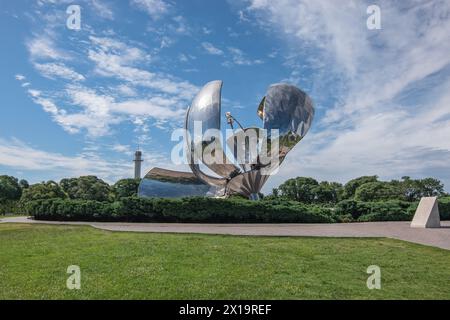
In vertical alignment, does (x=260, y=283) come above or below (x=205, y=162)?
below

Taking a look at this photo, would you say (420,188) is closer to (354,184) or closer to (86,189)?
(354,184)

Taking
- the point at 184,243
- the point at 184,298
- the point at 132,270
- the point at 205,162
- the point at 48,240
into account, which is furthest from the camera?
the point at 205,162

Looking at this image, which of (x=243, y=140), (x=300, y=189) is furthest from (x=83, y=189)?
(x=243, y=140)

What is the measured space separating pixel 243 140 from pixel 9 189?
4028cm

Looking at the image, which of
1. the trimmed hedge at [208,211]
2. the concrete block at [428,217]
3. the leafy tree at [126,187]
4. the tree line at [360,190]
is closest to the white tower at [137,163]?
the leafy tree at [126,187]

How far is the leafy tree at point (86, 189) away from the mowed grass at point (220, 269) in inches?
1744

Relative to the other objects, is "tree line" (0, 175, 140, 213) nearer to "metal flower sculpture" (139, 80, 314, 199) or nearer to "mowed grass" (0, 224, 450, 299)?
"metal flower sculpture" (139, 80, 314, 199)

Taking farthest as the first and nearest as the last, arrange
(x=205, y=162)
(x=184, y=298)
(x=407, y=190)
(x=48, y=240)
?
(x=407, y=190) < (x=205, y=162) < (x=48, y=240) < (x=184, y=298)

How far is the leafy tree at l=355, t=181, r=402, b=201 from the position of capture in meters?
46.1

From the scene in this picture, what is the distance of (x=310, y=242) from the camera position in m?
10.5
